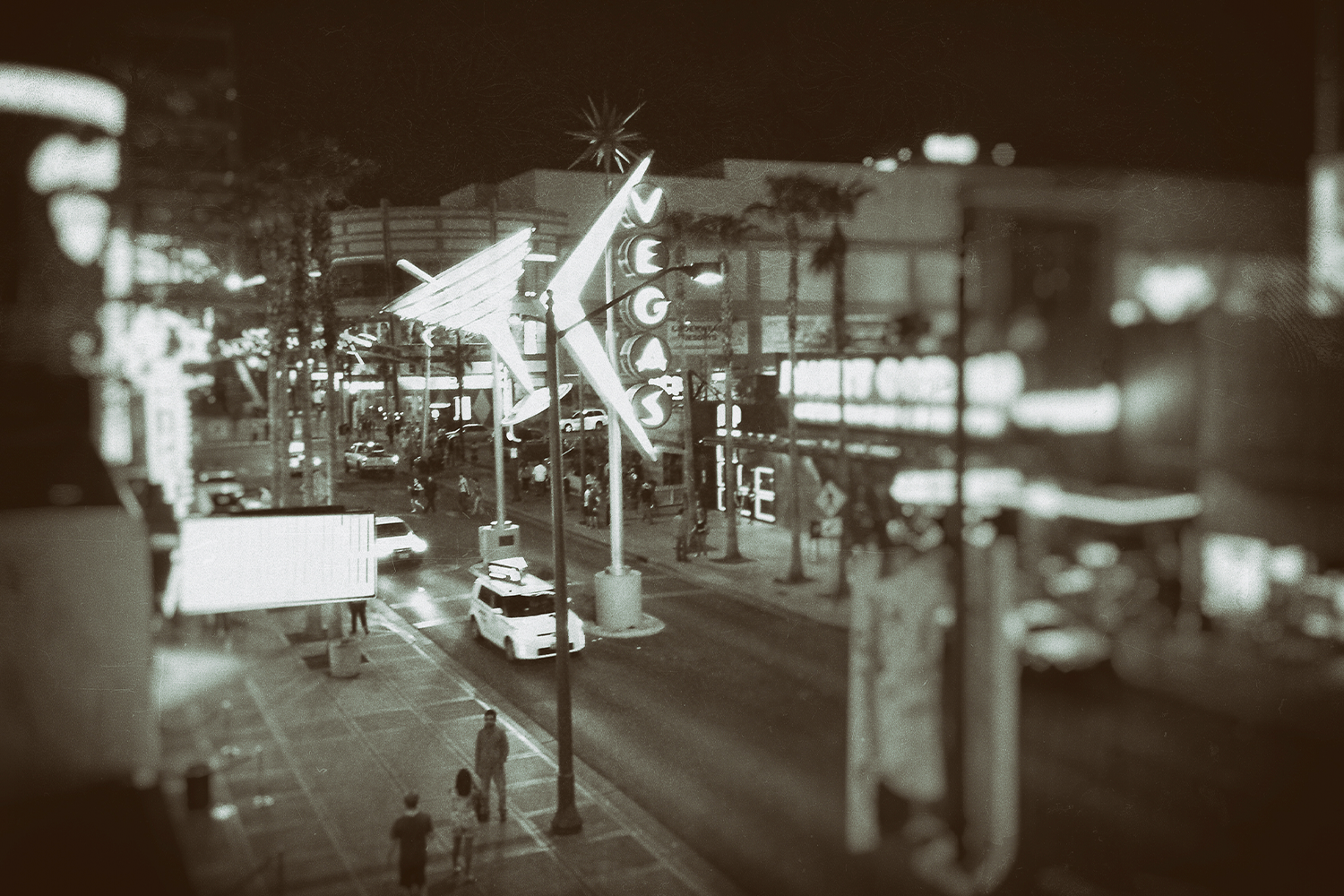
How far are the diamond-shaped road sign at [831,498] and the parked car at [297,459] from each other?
5.47m

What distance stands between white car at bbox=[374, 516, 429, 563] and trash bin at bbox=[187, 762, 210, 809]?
16.0 metres

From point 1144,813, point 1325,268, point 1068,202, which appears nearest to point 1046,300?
point 1068,202

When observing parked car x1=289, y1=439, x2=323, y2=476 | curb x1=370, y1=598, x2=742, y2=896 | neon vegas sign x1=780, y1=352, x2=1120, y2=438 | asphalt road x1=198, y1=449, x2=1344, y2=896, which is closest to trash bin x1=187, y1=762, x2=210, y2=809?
asphalt road x1=198, y1=449, x2=1344, y2=896

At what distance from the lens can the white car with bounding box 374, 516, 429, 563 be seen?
72.3 feet

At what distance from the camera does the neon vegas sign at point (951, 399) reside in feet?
22.9

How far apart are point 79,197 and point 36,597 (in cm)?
223

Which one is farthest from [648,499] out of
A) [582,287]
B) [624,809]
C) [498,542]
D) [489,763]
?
[489,763]

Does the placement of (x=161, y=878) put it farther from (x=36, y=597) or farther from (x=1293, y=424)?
(x=1293, y=424)

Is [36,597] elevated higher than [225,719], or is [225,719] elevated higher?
[36,597]

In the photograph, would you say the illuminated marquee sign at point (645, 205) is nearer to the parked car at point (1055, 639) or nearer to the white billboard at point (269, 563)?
the parked car at point (1055, 639)

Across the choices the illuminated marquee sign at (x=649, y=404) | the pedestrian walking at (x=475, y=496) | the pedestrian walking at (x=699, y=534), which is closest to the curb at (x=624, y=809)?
the illuminated marquee sign at (x=649, y=404)

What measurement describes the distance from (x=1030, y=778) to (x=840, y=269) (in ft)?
19.5

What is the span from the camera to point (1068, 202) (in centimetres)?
791

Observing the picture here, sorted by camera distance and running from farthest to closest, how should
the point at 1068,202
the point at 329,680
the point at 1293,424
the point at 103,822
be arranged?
1. the point at 329,680
2. the point at 1293,424
3. the point at 1068,202
4. the point at 103,822
